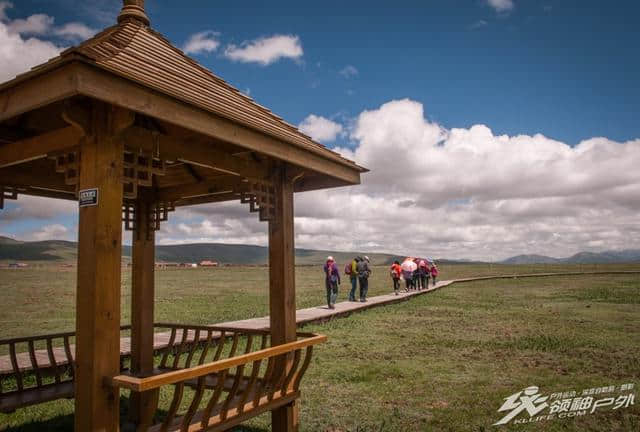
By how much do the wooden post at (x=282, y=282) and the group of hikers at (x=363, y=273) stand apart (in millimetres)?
11375

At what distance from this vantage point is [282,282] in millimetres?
5660

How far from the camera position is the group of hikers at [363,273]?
17.8 meters

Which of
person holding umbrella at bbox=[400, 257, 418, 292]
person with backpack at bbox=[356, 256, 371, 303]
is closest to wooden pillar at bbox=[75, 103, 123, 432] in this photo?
person with backpack at bbox=[356, 256, 371, 303]

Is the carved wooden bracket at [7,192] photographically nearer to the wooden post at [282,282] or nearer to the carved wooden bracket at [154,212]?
the carved wooden bracket at [154,212]

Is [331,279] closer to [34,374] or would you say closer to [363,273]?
[363,273]

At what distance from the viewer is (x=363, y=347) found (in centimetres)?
1098

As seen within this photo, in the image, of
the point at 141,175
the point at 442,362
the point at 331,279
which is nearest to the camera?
the point at 141,175

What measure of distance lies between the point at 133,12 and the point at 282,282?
3760 millimetres

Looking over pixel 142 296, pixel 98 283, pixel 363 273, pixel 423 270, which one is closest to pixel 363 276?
pixel 363 273

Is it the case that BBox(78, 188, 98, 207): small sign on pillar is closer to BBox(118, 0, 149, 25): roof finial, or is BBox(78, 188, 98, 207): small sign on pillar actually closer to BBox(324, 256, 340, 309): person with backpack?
BBox(118, 0, 149, 25): roof finial

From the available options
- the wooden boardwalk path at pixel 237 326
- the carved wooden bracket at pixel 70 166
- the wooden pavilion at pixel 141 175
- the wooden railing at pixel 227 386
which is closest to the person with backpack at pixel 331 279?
the wooden boardwalk path at pixel 237 326

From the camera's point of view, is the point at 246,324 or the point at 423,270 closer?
the point at 246,324

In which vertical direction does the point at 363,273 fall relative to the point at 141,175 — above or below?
below

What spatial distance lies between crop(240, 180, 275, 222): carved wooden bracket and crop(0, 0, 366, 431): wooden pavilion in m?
0.02
